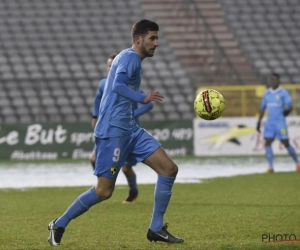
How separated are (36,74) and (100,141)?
2081cm

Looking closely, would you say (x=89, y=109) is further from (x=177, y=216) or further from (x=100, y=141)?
(x=100, y=141)

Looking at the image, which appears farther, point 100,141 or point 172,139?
point 172,139

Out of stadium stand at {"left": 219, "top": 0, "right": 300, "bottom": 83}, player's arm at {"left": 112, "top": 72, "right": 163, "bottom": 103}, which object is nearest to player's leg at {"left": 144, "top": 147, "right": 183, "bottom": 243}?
player's arm at {"left": 112, "top": 72, "right": 163, "bottom": 103}

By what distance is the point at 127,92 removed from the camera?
24.3ft

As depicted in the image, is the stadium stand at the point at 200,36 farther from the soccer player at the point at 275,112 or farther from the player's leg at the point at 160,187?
the player's leg at the point at 160,187

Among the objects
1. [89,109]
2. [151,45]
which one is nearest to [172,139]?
[89,109]

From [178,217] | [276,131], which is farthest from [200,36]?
[178,217]

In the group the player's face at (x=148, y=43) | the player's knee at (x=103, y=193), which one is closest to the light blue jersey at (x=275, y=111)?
the player's face at (x=148, y=43)

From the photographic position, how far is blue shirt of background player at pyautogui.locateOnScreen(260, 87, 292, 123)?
18.5m

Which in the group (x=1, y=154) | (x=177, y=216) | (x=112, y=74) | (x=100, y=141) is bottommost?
(x=1, y=154)

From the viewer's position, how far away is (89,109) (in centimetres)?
2688

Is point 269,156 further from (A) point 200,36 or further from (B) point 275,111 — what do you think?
(A) point 200,36

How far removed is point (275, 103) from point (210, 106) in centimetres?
1083

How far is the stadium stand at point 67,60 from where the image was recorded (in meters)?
26.5
